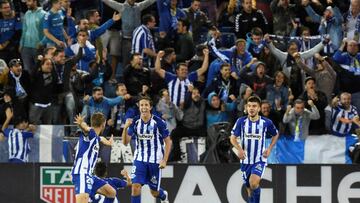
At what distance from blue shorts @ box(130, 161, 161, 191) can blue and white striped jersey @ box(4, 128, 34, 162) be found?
9.00 feet

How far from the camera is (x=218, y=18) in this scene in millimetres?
24297

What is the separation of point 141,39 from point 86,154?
18.5ft

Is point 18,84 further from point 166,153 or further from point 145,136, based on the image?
point 166,153

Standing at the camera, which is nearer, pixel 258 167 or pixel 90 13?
pixel 258 167

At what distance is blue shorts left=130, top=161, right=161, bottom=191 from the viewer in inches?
745

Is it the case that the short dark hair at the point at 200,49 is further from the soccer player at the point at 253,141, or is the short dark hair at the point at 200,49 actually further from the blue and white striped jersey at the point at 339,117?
the soccer player at the point at 253,141

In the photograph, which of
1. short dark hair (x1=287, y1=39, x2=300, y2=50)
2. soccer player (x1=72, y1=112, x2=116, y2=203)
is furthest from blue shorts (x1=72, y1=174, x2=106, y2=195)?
short dark hair (x1=287, y1=39, x2=300, y2=50)

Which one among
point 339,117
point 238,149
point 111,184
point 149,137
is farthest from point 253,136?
point 339,117

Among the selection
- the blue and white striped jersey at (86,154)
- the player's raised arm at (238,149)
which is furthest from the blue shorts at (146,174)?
the player's raised arm at (238,149)

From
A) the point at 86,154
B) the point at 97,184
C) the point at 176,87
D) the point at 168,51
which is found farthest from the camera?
the point at 168,51

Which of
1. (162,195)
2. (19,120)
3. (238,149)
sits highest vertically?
(19,120)

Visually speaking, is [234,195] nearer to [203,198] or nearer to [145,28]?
[203,198]

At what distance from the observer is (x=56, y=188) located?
20.4 meters

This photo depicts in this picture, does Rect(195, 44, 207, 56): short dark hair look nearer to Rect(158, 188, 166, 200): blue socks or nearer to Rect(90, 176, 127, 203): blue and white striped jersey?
Rect(158, 188, 166, 200): blue socks
